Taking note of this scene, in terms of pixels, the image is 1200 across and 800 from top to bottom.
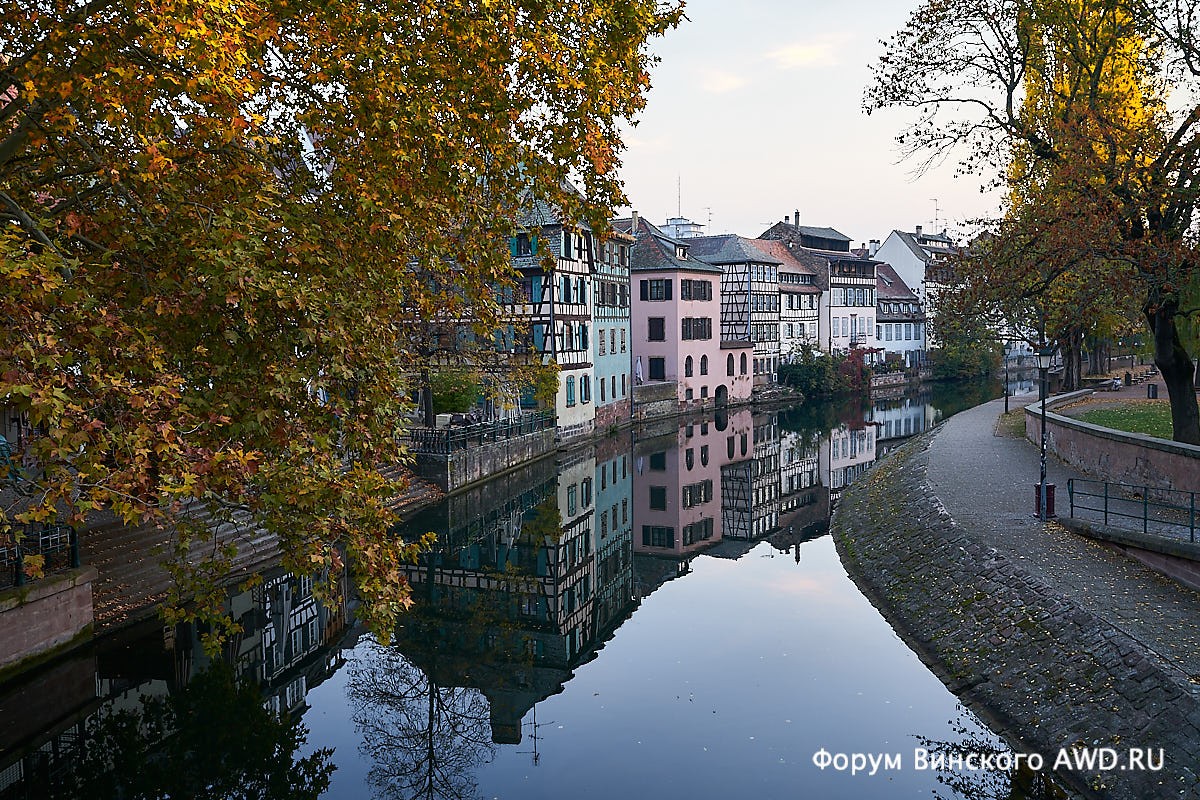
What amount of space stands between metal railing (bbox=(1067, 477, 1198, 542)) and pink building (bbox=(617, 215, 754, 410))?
36099 mm

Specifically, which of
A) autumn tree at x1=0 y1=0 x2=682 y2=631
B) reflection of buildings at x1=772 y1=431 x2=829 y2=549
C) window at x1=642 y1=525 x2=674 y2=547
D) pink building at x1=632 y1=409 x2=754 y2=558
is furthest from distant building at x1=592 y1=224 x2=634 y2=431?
autumn tree at x1=0 y1=0 x2=682 y2=631

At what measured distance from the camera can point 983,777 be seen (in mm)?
12125

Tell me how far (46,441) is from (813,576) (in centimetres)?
1927

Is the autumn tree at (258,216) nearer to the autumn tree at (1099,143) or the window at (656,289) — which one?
the autumn tree at (1099,143)

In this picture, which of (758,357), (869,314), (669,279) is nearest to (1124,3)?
(669,279)

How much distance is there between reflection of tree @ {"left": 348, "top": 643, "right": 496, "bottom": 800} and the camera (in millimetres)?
12766

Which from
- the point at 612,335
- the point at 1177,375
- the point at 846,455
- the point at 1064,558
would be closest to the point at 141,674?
the point at 1064,558

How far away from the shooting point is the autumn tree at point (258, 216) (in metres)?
7.81

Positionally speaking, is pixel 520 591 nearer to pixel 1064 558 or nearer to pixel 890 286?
pixel 1064 558

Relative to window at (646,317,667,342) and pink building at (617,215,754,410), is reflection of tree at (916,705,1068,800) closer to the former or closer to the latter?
pink building at (617,215,754,410)

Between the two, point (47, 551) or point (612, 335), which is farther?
point (612, 335)

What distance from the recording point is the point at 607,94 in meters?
11.8

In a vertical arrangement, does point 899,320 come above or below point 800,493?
above

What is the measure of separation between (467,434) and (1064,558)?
70.8 feet
